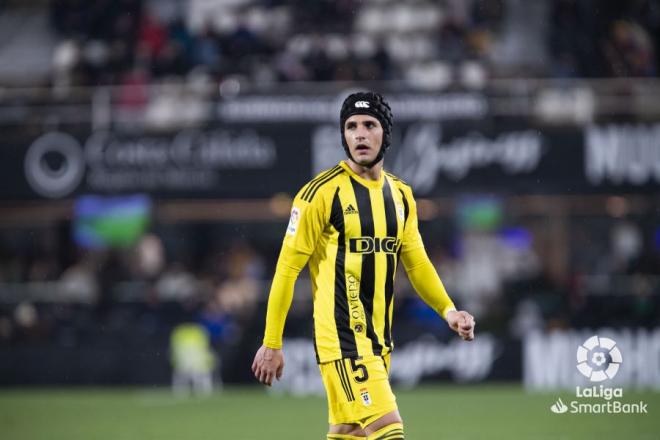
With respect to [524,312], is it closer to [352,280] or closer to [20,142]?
[20,142]

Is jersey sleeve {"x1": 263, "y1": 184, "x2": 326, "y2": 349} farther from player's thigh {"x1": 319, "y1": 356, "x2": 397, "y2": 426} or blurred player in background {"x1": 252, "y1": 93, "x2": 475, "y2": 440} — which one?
player's thigh {"x1": 319, "y1": 356, "x2": 397, "y2": 426}

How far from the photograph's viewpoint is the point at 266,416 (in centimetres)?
1408

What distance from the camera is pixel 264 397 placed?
1683cm

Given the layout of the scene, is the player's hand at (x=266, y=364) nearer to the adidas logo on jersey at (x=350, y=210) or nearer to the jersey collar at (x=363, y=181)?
the adidas logo on jersey at (x=350, y=210)

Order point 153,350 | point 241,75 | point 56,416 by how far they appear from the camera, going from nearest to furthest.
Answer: point 56,416 < point 153,350 < point 241,75

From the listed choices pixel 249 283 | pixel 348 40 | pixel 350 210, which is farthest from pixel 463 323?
pixel 348 40

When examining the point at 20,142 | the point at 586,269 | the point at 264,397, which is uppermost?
the point at 20,142

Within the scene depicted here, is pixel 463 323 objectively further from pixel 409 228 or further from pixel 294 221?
pixel 294 221

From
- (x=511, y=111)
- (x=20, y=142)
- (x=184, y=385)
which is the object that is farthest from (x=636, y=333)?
(x=20, y=142)

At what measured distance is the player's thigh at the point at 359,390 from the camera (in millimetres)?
6156

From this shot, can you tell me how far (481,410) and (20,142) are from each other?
857 cm

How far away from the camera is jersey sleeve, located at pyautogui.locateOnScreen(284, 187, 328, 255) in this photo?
618cm

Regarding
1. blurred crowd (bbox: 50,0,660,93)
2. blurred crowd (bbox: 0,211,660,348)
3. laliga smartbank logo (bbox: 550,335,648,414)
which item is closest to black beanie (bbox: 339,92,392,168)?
laliga smartbank logo (bbox: 550,335,648,414)

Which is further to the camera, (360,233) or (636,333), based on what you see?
(636,333)
